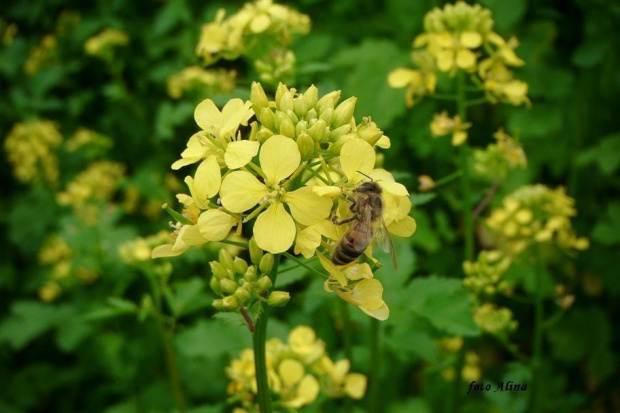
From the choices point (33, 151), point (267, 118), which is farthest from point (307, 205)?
point (33, 151)

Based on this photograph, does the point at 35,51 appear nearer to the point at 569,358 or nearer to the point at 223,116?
the point at 223,116

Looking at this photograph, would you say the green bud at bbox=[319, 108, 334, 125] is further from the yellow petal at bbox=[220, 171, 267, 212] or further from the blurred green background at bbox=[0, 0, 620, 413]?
the blurred green background at bbox=[0, 0, 620, 413]

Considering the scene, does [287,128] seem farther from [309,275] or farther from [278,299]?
[309,275]

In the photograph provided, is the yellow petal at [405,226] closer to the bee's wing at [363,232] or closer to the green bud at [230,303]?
the bee's wing at [363,232]

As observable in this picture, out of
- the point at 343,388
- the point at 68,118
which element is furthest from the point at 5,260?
the point at 343,388

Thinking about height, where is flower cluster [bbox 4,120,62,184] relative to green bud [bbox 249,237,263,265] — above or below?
above

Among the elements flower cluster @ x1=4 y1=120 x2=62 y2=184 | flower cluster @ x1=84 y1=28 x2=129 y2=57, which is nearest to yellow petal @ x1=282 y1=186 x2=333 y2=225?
flower cluster @ x1=84 y1=28 x2=129 y2=57

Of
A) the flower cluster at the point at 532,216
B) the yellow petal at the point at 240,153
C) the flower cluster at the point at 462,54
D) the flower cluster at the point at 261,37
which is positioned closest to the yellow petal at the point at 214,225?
the yellow petal at the point at 240,153
